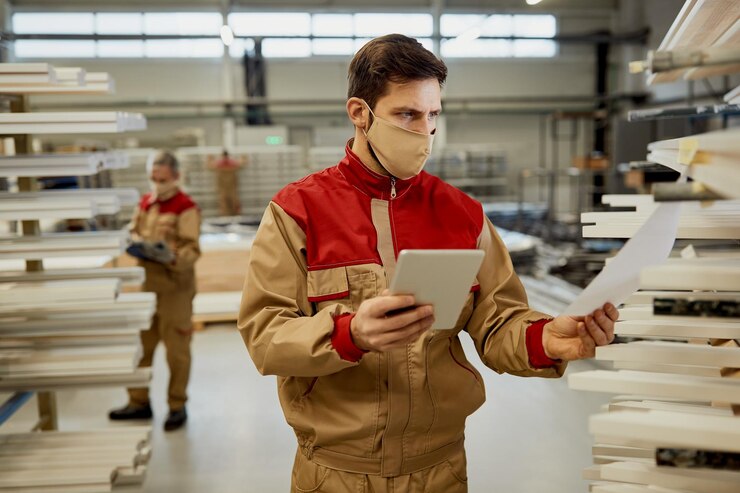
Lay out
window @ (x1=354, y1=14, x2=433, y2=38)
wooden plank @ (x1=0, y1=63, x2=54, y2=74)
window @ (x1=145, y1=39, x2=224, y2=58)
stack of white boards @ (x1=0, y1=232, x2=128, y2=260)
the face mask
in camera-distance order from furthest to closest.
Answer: window @ (x1=354, y1=14, x2=433, y2=38) → window @ (x1=145, y1=39, x2=224, y2=58) → the face mask → stack of white boards @ (x1=0, y1=232, x2=128, y2=260) → wooden plank @ (x1=0, y1=63, x2=54, y2=74)

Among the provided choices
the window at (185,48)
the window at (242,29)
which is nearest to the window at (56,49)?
the window at (242,29)

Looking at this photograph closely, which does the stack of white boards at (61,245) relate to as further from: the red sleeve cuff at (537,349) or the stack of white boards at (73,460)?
the red sleeve cuff at (537,349)

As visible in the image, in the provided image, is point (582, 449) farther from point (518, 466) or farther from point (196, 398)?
point (196, 398)

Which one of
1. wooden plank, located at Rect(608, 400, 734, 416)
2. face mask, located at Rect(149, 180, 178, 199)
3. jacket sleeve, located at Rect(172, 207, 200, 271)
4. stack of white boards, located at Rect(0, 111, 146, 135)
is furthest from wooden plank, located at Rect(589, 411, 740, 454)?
face mask, located at Rect(149, 180, 178, 199)

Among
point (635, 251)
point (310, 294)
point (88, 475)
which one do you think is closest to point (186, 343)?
point (88, 475)

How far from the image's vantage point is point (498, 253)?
5.91ft

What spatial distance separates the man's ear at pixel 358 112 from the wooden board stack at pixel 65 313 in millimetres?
1419

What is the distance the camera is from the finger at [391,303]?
129 cm

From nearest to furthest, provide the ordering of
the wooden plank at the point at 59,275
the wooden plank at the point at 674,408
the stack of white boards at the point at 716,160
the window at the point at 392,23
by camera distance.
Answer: the stack of white boards at the point at 716,160 < the wooden plank at the point at 674,408 < the wooden plank at the point at 59,275 < the window at the point at 392,23

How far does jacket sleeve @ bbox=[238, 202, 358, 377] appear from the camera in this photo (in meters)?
1.47

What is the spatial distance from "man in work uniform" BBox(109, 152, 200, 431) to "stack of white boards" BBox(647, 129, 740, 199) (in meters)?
4.15

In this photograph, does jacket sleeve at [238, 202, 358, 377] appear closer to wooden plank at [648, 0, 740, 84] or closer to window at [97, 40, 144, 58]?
wooden plank at [648, 0, 740, 84]

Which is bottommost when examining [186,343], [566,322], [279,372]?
[186,343]

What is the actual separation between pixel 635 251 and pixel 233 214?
47.2 ft
